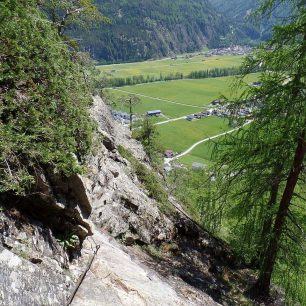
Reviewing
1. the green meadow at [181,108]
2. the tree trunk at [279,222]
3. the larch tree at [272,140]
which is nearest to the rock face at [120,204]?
the larch tree at [272,140]

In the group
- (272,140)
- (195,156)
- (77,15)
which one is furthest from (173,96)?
(272,140)

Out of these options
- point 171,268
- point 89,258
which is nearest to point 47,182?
point 89,258

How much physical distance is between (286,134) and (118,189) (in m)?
6.04

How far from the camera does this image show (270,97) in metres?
10.4

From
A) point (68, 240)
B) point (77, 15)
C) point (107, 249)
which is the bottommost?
point (107, 249)

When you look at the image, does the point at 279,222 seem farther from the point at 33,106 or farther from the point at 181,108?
the point at 181,108

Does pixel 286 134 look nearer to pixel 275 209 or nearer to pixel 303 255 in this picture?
pixel 275 209

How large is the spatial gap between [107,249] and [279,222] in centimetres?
540

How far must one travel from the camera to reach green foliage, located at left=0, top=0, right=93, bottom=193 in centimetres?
687

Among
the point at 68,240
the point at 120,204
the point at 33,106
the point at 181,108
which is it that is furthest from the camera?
the point at 181,108

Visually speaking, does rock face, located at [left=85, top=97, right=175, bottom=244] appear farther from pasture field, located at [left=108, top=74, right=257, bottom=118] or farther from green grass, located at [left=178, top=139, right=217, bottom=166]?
pasture field, located at [left=108, top=74, right=257, bottom=118]

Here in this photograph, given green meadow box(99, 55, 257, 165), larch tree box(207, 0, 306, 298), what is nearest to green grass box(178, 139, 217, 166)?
green meadow box(99, 55, 257, 165)

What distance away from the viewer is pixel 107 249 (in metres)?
9.53

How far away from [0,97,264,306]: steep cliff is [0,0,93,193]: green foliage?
0.55 meters
